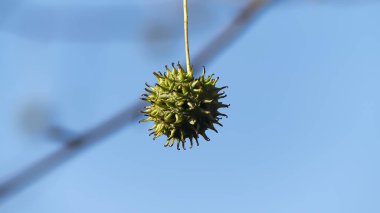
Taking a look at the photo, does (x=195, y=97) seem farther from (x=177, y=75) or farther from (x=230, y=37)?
(x=230, y=37)

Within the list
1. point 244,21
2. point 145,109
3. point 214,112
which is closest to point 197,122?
point 214,112

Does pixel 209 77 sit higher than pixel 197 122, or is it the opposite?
pixel 209 77

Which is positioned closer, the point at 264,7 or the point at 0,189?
the point at 0,189

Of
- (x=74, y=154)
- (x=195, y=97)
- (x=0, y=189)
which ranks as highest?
(x=195, y=97)

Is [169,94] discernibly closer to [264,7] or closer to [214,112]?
[214,112]

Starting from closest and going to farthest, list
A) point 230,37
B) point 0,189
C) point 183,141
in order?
point 0,189 < point 230,37 < point 183,141

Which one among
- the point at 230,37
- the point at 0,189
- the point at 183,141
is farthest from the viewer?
the point at 183,141
